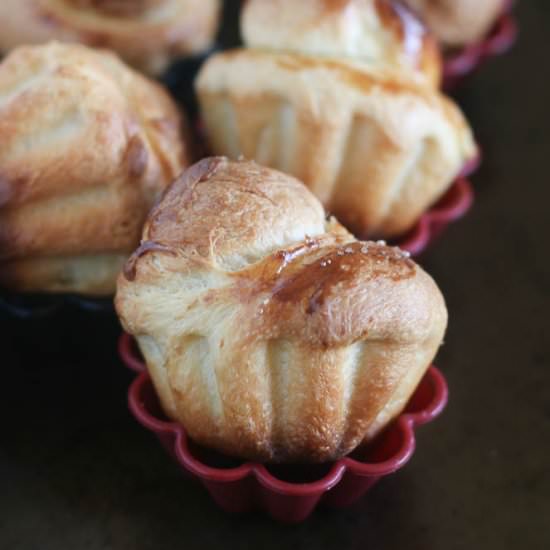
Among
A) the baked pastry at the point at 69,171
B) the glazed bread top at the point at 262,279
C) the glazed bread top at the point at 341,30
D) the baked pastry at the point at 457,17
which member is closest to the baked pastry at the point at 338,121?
the glazed bread top at the point at 341,30

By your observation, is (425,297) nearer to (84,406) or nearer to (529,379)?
(529,379)

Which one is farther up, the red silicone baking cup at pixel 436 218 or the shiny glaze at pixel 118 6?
the shiny glaze at pixel 118 6

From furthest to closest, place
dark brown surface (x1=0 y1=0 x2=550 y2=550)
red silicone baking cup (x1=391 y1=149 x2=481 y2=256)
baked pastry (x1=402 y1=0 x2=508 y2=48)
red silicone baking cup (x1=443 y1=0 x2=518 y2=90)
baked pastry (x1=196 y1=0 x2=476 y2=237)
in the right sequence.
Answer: red silicone baking cup (x1=443 y1=0 x2=518 y2=90), baked pastry (x1=402 y1=0 x2=508 y2=48), red silicone baking cup (x1=391 y1=149 x2=481 y2=256), baked pastry (x1=196 y1=0 x2=476 y2=237), dark brown surface (x1=0 y1=0 x2=550 y2=550)

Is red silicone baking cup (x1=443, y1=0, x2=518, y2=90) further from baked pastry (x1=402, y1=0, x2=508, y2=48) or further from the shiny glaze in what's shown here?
the shiny glaze

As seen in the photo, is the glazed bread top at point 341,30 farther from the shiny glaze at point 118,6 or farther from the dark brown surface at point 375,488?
the dark brown surface at point 375,488

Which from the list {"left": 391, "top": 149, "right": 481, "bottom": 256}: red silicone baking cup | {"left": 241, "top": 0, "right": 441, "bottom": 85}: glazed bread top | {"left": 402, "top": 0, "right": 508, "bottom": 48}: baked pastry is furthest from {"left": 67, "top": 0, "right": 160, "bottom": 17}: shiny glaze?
{"left": 391, "top": 149, "right": 481, "bottom": 256}: red silicone baking cup

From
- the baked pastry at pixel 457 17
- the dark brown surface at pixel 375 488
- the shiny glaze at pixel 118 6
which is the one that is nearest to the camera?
the dark brown surface at pixel 375 488
